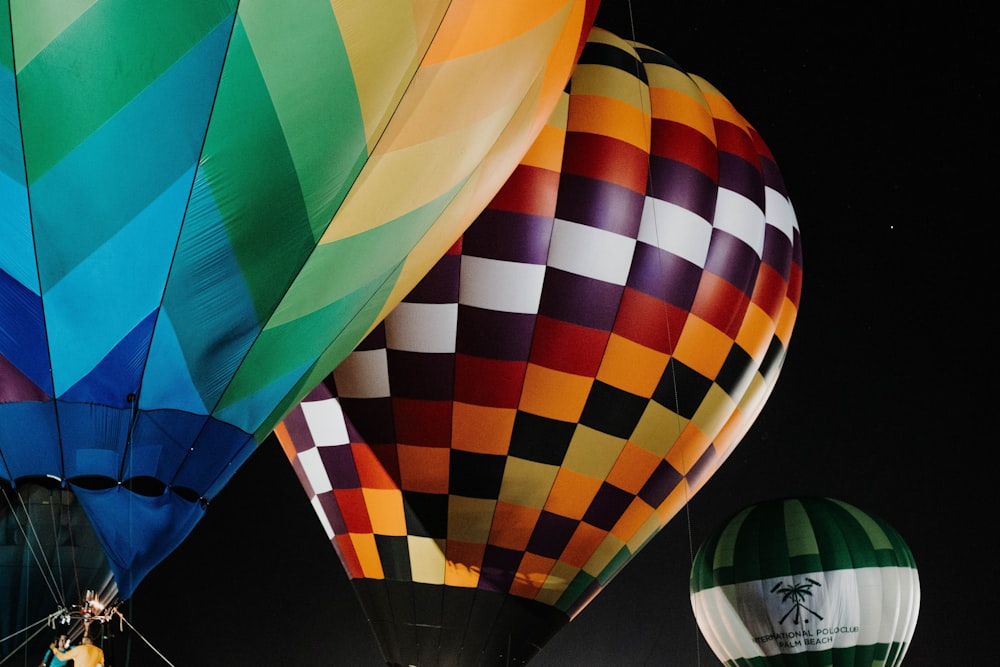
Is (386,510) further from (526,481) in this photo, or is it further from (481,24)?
(481,24)

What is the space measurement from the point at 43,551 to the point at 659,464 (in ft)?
6.00

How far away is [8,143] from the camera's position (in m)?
1.44

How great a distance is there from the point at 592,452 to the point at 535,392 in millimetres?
247

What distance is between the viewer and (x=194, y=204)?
1539 millimetres

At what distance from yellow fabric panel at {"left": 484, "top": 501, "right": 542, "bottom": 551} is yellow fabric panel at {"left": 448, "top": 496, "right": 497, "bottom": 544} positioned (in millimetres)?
25

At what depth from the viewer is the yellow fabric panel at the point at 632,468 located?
9.93 feet

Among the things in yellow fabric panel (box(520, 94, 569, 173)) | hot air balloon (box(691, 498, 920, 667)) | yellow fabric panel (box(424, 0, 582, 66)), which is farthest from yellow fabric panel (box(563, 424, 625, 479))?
hot air balloon (box(691, 498, 920, 667))

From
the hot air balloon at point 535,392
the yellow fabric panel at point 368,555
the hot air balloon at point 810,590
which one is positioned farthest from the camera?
the hot air balloon at point 810,590

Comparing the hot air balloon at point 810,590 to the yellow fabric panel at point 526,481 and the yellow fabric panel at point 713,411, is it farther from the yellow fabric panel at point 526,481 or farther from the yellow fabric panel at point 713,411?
the yellow fabric panel at point 526,481

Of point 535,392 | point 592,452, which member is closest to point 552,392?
point 535,392

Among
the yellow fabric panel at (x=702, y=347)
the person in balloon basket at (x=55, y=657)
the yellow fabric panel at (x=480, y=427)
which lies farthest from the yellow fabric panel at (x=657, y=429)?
the person in balloon basket at (x=55, y=657)

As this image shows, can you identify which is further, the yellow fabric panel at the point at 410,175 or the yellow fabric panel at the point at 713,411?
the yellow fabric panel at the point at 713,411

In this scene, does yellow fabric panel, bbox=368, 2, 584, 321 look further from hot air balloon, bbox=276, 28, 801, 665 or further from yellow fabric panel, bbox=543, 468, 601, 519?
yellow fabric panel, bbox=543, 468, 601, 519

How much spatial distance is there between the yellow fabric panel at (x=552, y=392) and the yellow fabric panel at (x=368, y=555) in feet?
1.93
